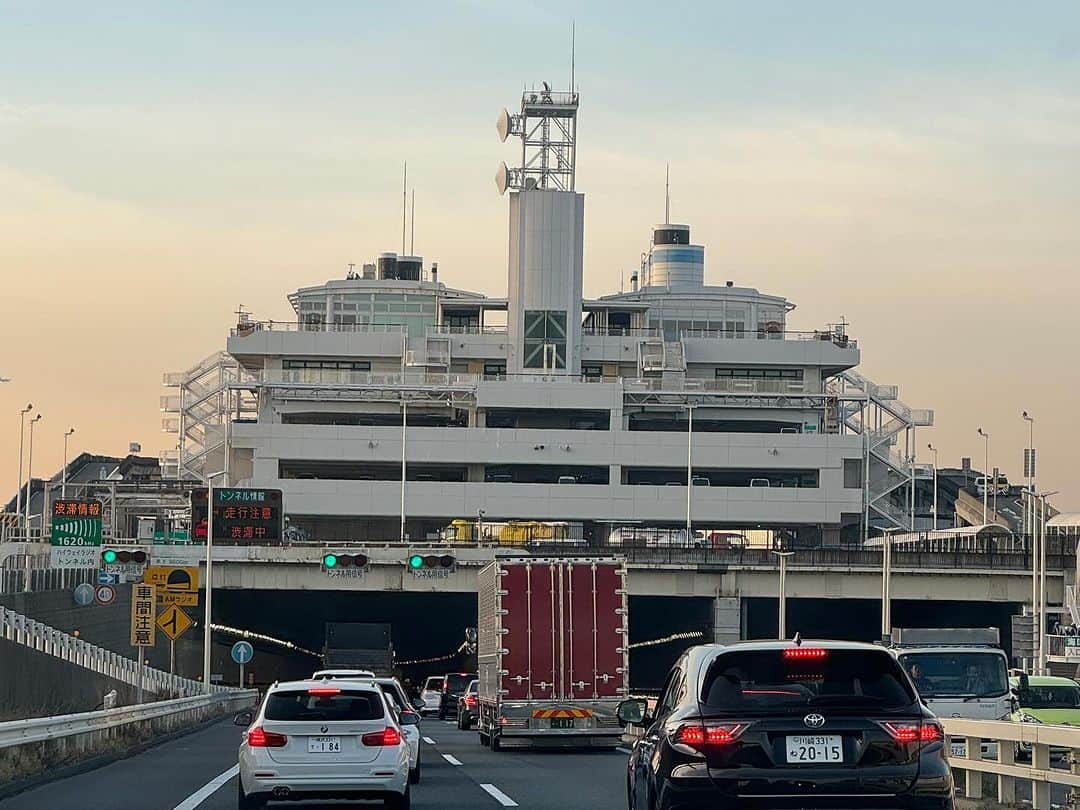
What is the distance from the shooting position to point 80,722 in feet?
90.8

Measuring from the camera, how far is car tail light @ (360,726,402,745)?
17.7 metres

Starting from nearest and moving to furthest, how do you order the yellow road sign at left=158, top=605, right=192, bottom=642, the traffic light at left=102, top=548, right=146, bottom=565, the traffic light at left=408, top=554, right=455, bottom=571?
the yellow road sign at left=158, top=605, right=192, bottom=642
the traffic light at left=102, top=548, right=146, bottom=565
the traffic light at left=408, top=554, right=455, bottom=571

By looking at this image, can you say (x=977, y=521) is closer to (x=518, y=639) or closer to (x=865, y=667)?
(x=518, y=639)

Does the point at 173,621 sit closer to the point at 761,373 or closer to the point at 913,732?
the point at 913,732

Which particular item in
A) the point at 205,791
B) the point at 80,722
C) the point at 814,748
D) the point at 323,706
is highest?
the point at 814,748

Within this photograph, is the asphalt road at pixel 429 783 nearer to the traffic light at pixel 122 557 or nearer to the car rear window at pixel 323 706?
the car rear window at pixel 323 706

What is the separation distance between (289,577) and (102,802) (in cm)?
5751

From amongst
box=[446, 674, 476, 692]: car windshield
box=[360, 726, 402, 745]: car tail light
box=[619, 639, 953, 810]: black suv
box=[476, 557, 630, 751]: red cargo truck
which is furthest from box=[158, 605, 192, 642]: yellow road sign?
box=[619, 639, 953, 810]: black suv

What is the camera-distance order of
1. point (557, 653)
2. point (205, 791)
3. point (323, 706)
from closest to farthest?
point (323, 706) < point (205, 791) < point (557, 653)

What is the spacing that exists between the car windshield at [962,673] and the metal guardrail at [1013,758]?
5.08m

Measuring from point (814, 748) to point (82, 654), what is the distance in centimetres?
3876

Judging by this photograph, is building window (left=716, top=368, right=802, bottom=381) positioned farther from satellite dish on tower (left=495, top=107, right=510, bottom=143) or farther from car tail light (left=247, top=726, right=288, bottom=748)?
car tail light (left=247, top=726, right=288, bottom=748)

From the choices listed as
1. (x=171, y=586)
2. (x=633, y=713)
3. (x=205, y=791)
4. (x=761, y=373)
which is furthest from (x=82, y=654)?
(x=761, y=373)

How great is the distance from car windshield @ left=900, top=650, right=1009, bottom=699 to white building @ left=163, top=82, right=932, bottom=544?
79394 mm
